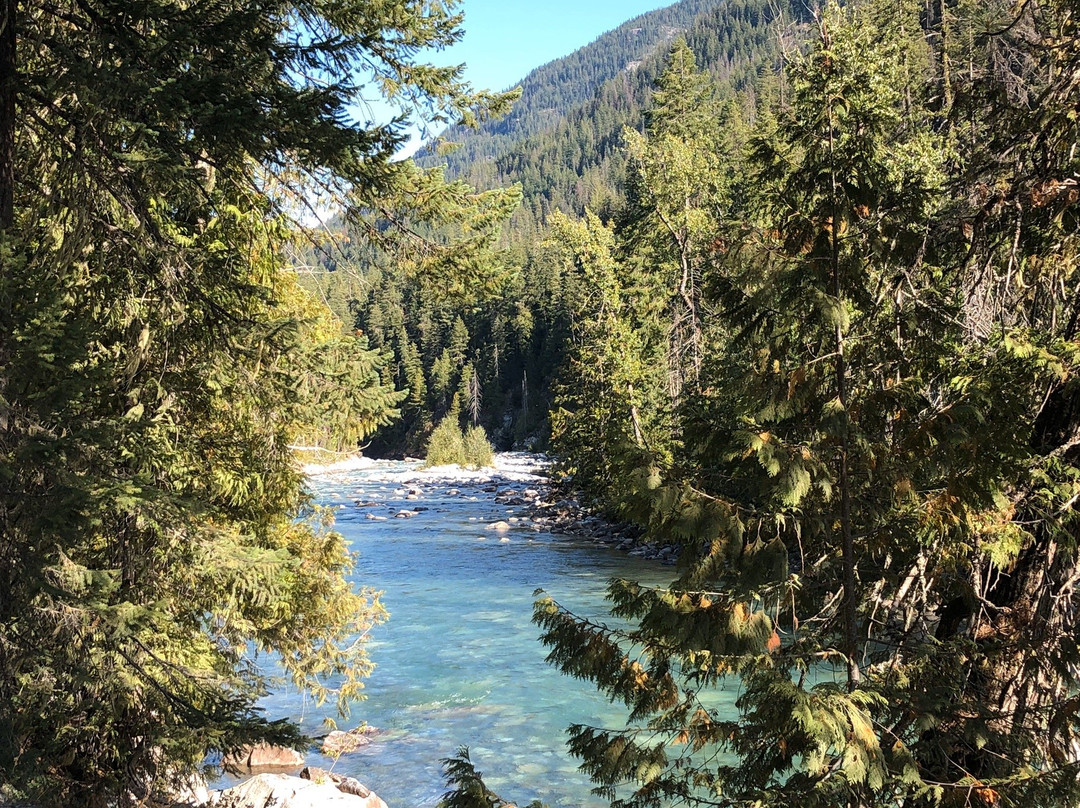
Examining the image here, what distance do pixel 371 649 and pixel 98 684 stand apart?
36.3 ft

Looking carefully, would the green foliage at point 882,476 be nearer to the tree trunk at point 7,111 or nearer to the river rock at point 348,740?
A: the tree trunk at point 7,111

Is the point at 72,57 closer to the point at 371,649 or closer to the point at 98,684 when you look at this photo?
the point at 98,684

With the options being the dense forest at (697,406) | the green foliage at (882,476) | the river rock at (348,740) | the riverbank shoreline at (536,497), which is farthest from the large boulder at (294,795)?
the green foliage at (882,476)

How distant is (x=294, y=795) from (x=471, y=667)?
588cm

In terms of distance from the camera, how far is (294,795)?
860cm

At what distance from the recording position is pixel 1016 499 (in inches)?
138

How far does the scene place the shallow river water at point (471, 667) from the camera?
10.4m

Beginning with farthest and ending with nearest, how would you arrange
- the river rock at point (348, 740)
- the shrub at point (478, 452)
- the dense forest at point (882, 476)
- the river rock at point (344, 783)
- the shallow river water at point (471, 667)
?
the shrub at point (478, 452) < the river rock at point (348, 740) < the shallow river water at point (471, 667) < the river rock at point (344, 783) < the dense forest at point (882, 476)

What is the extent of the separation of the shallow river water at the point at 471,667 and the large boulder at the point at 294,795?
81 cm

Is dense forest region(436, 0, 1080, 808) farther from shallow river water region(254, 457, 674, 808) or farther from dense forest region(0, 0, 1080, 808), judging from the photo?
shallow river water region(254, 457, 674, 808)

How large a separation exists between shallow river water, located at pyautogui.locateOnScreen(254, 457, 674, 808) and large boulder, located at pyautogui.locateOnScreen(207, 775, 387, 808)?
81 centimetres

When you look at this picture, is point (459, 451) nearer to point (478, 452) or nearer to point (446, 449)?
point (446, 449)

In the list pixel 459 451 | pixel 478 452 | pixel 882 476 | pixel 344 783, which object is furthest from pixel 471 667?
pixel 459 451

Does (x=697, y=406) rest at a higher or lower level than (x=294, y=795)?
higher
